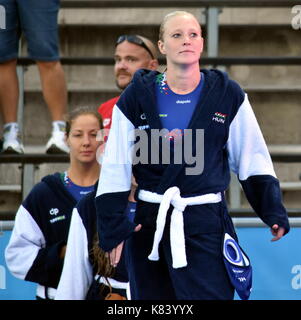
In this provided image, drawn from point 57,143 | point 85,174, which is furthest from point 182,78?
point 57,143

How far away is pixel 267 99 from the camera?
6.21m

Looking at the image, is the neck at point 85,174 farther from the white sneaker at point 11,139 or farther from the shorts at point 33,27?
the shorts at point 33,27

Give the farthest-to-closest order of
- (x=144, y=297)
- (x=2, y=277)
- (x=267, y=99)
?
(x=267, y=99) → (x=2, y=277) → (x=144, y=297)

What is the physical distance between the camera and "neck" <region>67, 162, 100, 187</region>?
12.7ft

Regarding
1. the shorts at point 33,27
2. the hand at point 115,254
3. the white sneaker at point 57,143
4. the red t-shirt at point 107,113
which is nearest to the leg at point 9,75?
the shorts at point 33,27

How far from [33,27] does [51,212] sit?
1.65m

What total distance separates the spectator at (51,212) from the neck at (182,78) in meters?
0.93

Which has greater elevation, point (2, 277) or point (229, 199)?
point (229, 199)

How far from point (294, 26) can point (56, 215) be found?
10.6 ft

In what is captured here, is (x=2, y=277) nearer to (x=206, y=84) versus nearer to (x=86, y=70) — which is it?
(x=206, y=84)

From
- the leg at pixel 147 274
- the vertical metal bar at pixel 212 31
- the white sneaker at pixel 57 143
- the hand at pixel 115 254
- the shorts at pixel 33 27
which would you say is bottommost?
the leg at pixel 147 274

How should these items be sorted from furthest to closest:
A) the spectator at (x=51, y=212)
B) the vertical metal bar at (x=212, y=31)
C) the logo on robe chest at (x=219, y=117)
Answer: the vertical metal bar at (x=212, y=31) → the spectator at (x=51, y=212) → the logo on robe chest at (x=219, y=117)

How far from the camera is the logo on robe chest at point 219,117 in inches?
117

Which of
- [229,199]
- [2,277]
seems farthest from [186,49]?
A: [229,199]
